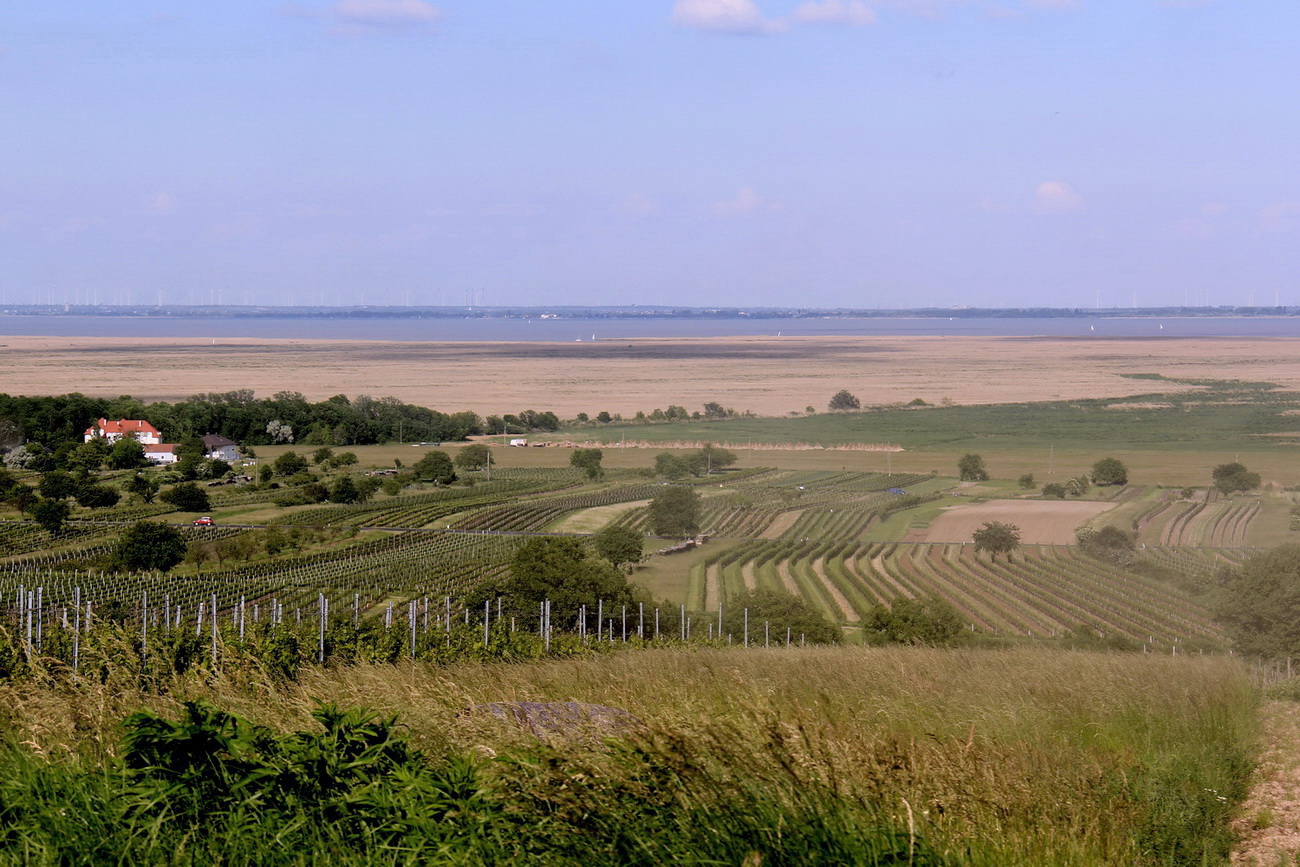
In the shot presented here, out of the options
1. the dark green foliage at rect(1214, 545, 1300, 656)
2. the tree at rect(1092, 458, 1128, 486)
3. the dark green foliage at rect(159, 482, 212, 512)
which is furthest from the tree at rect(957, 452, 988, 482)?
the dark green foliage at rect(159, 482, 212, 512)

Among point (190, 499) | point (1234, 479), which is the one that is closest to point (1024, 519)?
point (1234, 479)

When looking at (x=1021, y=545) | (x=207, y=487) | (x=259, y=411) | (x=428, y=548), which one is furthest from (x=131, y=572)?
(x=259, y=411)

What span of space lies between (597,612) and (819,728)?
18.8 meters

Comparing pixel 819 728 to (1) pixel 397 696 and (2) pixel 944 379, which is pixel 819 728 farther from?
(2) pixel 944 379

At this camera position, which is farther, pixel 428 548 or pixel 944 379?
pixel 944 379

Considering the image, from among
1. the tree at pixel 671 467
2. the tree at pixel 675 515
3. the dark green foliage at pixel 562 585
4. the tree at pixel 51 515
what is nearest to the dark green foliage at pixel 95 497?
the tree at pixel 51 515

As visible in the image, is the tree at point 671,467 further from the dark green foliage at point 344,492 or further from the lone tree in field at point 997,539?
the lone tree in field at point 997,539

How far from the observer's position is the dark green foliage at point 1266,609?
62.6 ft

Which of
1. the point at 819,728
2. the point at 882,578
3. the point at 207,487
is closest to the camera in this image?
the point at 819,728

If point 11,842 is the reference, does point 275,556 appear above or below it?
below

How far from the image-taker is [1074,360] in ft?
408

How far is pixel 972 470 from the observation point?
46.8 meters

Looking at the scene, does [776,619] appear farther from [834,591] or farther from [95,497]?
[95,497]

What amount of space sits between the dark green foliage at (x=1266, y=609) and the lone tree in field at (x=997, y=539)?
10.0m
